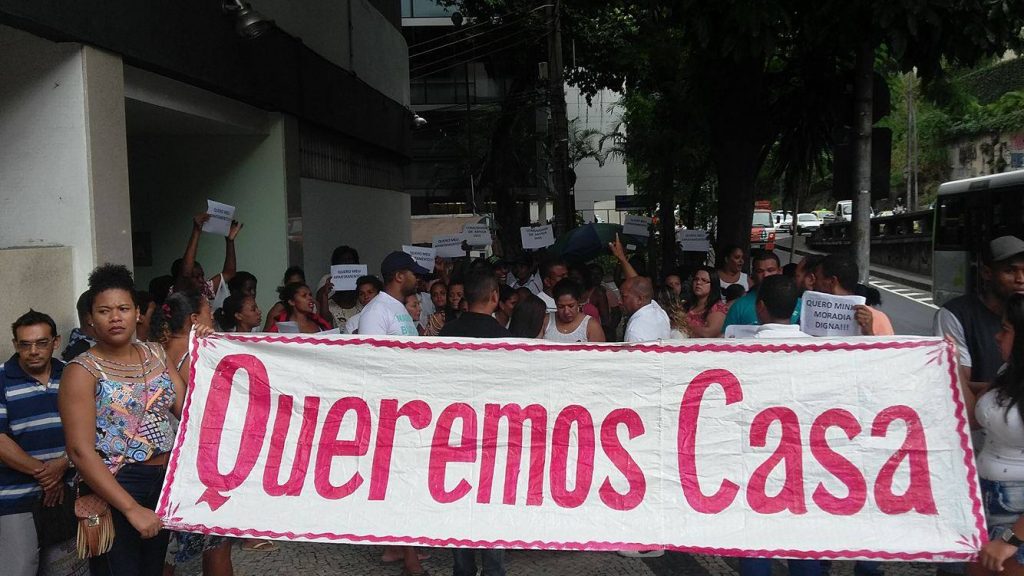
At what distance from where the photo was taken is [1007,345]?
13.0 ft

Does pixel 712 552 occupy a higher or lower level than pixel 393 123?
lower

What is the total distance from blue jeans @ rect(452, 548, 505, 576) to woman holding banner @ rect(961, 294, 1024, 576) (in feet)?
7.06

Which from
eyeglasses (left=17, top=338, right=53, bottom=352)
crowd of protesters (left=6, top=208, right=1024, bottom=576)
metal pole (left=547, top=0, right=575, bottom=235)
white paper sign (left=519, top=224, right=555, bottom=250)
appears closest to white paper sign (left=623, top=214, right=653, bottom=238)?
white paper sign (left=519, top=224, right=555, bottom=250)

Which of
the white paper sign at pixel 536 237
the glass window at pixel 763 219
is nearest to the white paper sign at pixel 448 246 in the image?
the white paper sign at pixel 536 237

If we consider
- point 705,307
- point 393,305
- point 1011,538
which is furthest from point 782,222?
point 1011,538

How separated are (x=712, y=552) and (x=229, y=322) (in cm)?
370

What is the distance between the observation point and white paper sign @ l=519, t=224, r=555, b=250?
13203 mm

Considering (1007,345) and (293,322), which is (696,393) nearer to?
(1007,345)

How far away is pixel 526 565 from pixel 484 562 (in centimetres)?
100

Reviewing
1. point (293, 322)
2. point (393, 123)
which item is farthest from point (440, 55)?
point (293, 322)

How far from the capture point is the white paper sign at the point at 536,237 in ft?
43.3

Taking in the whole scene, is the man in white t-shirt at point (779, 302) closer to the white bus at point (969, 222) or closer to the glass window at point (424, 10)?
the white bus at point (969, 222)

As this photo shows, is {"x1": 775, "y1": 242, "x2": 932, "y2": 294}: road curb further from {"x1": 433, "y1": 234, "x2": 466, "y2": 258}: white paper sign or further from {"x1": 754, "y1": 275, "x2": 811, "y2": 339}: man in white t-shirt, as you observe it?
{"x1": 754, "y1": 275, "x2": 811, "y2": 339}: man in white t-shirt

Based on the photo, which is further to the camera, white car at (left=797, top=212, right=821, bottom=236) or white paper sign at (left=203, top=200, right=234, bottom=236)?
white car at (left=797, top=212, right=821, bottom=236)
